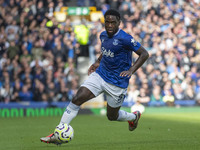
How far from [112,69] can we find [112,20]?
911mm

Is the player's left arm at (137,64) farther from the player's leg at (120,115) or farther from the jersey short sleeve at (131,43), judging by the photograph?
the player's leg at (120,115)

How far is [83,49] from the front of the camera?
68.1 feet

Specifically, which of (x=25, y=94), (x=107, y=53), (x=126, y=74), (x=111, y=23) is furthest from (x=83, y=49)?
(x=126, y=74)

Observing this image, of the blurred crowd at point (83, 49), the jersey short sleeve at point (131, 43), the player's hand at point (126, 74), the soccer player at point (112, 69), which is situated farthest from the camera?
the blurred crowd at point (83, 49)

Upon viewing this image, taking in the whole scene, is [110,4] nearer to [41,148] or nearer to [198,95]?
[198,95]

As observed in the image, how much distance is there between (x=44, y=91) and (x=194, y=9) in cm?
1140

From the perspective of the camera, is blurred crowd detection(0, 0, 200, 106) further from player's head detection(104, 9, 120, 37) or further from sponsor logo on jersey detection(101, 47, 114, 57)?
player's head detection(104, 9, 120, 37)

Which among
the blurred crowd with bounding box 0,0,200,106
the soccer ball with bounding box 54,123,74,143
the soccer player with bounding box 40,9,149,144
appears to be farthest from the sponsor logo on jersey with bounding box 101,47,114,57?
the blurred crowd with bounding box 0,0,200,106

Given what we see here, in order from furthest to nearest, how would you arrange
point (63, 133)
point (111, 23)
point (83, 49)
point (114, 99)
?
point (83, 49) < point (114, 99) < point (111, 23) < point (63, 133)

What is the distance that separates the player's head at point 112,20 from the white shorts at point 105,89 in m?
0.88

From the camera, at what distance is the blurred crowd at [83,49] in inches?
717

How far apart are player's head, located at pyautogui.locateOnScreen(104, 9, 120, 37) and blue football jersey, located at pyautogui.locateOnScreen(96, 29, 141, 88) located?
0.16 meters

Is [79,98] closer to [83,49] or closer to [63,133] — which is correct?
[63,133]

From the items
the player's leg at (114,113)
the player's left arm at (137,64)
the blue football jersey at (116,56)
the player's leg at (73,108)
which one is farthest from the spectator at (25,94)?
the player's left arm at (137,64)
